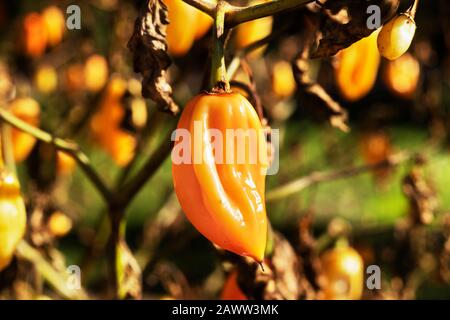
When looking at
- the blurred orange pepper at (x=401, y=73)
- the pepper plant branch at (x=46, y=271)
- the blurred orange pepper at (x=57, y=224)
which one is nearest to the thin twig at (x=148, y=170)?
the pepper plant branch at (x=46, y=271)

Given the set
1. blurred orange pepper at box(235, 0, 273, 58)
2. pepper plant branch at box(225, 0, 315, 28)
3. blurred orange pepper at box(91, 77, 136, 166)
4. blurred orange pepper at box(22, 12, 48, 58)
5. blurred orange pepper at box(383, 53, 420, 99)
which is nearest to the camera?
pepper plant branch at box(225, 0, 315, 28)

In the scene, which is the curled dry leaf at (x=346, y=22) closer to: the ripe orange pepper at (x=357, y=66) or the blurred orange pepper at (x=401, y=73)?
the ripe orange pepper at (x=357, y=66)

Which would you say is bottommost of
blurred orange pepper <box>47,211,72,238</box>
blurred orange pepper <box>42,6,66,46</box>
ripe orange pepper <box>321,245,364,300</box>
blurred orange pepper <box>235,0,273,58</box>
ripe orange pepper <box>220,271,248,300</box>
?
ripe orange pepper <box>321,245,364,300</box>

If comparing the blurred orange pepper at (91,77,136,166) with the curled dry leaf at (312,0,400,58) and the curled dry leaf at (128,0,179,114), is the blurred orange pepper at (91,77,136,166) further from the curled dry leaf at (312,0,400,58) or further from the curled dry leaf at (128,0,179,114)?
the curled dry leaf at (312,0,400,58)

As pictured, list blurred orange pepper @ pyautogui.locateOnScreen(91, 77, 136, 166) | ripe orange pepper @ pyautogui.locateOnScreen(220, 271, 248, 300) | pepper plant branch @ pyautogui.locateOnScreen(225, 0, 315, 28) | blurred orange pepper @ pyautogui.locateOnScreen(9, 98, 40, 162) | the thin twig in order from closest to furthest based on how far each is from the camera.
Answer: pepper plant branch @ pyautogui.locateOnScreen(225, 0, 315, 28) < the thin twig < ripe orange pepper @ pyautogui.locateOnScreen(220, 271, 248, 300) < blurred orange pepper @ pyautogui.locateOnScreen(9, 98, 40, 162) < blurred orange pepper @ pyautogui.locateOnScreen(91, 77, 136, 166)

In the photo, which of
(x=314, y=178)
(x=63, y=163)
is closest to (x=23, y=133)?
(x=63, y=163)

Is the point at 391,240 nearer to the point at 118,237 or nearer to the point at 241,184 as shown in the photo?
the point at 118,237

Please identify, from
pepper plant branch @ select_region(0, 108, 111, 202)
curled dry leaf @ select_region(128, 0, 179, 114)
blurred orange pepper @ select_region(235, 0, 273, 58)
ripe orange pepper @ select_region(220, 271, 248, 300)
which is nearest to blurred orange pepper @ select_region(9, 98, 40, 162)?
pepper plant branch @ select_region(0, 108, 111, 202)
